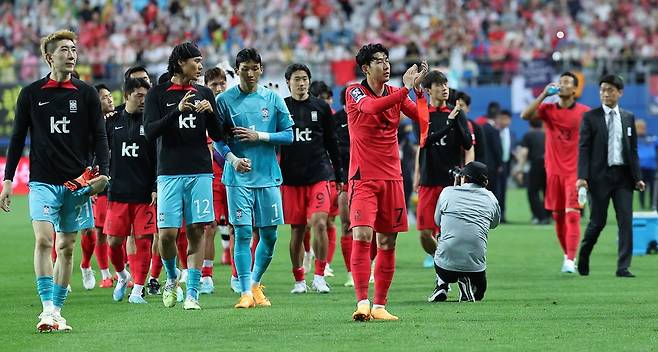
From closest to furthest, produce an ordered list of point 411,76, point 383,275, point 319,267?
point 411,76, point 383,275, point 319,267

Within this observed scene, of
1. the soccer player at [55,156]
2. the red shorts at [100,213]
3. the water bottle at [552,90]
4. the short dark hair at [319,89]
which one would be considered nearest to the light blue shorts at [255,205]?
the soccer player at [55,156]

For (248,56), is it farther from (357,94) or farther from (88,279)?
(88,279)

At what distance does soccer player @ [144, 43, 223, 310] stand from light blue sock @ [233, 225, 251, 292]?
560mm

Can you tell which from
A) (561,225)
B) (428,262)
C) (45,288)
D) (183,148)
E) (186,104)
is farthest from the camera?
(428,262)

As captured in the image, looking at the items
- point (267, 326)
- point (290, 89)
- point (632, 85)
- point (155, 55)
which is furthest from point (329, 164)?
point (155, 55)

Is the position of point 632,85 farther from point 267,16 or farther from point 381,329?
point 381,329

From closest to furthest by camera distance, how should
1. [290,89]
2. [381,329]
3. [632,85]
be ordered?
[381,329]
[290,89]
[632,85]

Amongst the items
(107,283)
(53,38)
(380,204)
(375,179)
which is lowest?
(107,283)

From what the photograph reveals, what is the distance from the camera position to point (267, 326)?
1134 cm

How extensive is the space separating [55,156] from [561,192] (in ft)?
27.7

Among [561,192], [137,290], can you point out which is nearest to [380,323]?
[137,290]

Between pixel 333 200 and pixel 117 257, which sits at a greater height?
pixel 333 200

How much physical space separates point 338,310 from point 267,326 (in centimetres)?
147

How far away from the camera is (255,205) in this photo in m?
13.2
